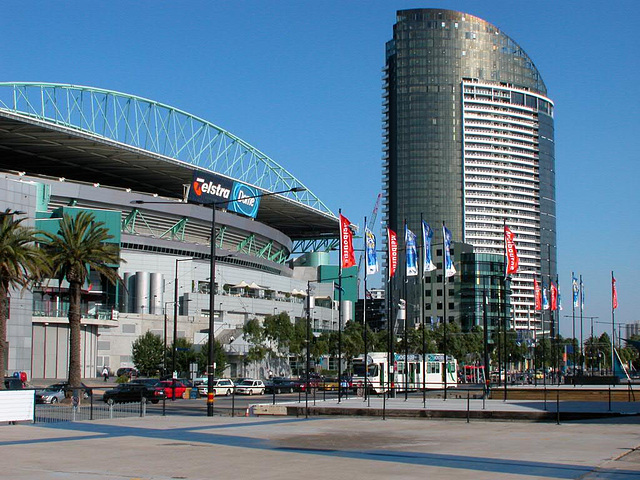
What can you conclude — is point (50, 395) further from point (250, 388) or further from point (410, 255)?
point (410, 255)

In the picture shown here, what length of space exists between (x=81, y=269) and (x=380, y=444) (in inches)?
1552

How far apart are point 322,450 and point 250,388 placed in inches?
2032

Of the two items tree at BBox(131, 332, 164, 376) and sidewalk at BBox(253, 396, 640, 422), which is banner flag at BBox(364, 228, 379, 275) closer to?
sidewalk at BBox(253, 396, 640, 422)

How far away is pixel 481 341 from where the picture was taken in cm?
14138

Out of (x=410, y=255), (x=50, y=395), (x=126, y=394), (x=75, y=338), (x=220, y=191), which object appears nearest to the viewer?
(x=126, y=394)

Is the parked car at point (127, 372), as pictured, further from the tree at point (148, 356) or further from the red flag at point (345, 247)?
the red flag at point (345, 247)

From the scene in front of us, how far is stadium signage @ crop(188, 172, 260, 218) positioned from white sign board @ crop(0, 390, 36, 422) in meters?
90.3

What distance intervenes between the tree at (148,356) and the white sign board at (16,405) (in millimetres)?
59951

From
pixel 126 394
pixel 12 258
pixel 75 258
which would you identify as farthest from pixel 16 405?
pixel 75 258

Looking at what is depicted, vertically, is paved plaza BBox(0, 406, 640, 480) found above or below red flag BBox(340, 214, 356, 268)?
below

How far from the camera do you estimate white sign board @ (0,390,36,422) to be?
35.3 metres

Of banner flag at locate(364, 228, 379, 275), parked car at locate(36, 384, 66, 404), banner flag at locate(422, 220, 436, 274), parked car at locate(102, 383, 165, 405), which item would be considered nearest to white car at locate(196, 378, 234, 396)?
parked car at locate(36, 384, 66, 404)

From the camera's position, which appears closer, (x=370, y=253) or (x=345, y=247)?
(x=345, y=247)

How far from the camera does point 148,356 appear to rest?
317ft
